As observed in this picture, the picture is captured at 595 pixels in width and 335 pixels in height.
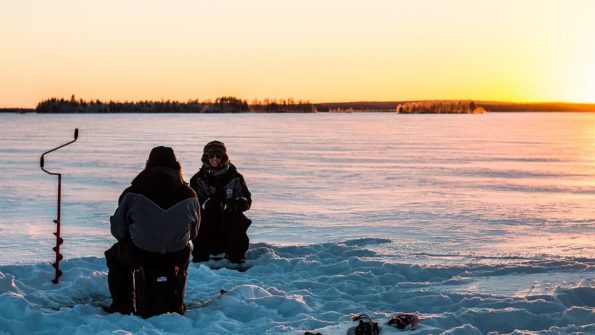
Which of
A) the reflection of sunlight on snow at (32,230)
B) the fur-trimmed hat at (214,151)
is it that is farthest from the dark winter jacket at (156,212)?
the reflection of sunlight on snow at (32,230)

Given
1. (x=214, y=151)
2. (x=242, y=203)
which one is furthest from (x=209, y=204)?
(x=214, y=151)

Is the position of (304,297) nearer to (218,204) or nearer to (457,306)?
(457,306)

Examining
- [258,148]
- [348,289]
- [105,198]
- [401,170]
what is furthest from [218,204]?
[258,148]

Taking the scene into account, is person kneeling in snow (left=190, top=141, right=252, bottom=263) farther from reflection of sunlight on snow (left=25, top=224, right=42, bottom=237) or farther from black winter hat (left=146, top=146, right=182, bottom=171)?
reflection of sunlight on snow (left=25, top=224, right=42, bottom=237)

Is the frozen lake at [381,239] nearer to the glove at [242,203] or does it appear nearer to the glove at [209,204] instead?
the glove at [242,203]

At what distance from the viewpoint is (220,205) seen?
959 cm

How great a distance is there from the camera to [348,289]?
27.1 ft

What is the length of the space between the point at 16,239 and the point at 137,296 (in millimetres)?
5619

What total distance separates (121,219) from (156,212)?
33cm

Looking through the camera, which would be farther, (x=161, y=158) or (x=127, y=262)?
(x=127, y=262)

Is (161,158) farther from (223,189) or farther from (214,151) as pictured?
(223,189)

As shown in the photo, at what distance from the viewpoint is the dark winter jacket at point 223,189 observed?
953 centimetres

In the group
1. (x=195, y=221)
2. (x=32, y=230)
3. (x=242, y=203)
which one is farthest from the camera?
(x=32, y=230)

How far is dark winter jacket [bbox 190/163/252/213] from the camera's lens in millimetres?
9531
